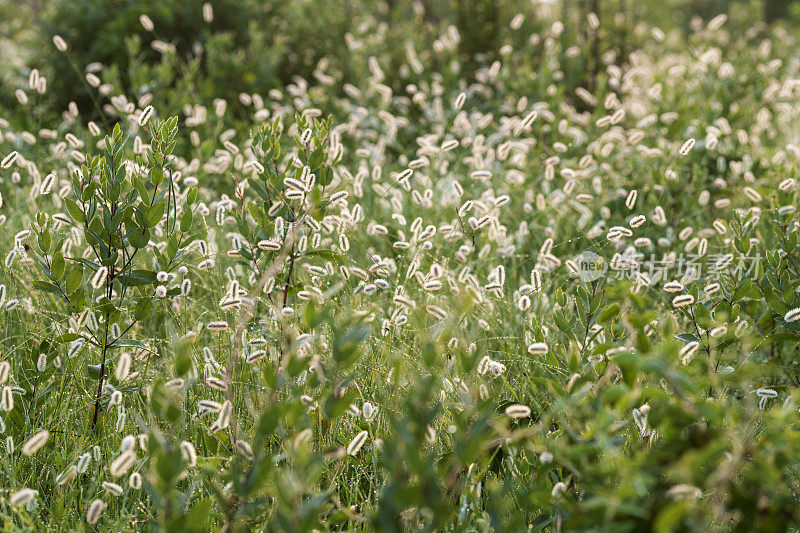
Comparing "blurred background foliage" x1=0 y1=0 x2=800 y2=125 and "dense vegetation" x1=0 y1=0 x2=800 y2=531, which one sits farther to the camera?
"blurred background foliage" x1=0 y1=0 x2=800 y2=125

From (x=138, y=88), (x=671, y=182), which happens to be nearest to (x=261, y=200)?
(x=671, y=182)

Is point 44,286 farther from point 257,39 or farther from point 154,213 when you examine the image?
point 257,39

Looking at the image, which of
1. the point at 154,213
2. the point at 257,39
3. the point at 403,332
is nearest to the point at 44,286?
the point at 154,213

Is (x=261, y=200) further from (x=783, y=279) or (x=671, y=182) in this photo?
(x=671, y=182)

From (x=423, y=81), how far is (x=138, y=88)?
1.90 meters

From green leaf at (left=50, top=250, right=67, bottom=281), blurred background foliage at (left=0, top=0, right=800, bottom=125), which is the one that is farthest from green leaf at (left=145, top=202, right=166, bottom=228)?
blurred background foliage at (left=0, top=0, right=800, bottom=125)

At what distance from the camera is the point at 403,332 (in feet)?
7.30

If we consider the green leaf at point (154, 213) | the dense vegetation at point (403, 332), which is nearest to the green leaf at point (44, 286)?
the dense vegetation at point (403, 332)

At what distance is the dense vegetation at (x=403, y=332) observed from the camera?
1.22m

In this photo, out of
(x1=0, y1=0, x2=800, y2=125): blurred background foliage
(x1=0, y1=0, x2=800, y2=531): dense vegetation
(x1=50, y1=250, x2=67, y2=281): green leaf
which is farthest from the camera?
(x1=0, y1=0, x2=800, y2=125): blurred background foliage

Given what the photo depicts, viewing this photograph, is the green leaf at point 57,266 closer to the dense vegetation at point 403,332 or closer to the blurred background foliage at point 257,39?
the dense vegetation at point 403,332

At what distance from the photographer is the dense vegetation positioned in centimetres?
122

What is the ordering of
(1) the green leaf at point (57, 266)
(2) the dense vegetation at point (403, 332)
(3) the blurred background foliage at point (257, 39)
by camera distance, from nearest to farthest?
(2) the dense vegetation at point (403, 332), (1) the green leaf at point (57, 266), (3) the blurred background foliage at point (257, 39)

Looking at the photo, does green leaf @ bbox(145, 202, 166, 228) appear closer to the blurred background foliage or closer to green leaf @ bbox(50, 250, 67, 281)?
green leaf @ bbox(50, 250, 67, 281)
